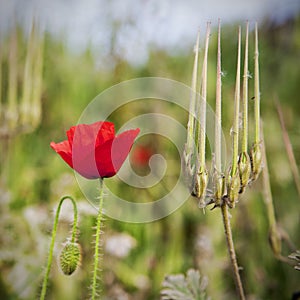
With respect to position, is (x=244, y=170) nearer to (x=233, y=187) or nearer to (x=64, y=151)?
(x=233, y=187)

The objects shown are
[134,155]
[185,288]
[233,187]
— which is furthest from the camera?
[134,155]

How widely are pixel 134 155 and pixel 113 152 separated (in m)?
0.74

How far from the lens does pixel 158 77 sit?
1441mm

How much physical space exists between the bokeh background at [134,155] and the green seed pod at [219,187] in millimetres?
377

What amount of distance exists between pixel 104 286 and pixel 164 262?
0.47 feet

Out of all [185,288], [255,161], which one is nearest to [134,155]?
[185,288]

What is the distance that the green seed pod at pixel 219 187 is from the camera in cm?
56

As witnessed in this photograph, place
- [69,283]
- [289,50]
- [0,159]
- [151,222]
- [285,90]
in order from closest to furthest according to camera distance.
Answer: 1. [69,283]
2. [151,222]
3. [0,159]
4. [285,90]
5. [289,50]

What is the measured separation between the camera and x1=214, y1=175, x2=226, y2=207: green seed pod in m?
0.56

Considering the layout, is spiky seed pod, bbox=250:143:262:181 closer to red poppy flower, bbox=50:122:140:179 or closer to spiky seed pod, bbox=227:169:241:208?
spiky seed pod, bbox=227:169:241:208

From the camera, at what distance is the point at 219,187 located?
1.83 feet

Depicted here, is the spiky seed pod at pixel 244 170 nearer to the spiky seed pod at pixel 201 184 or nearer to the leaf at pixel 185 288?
the spiky seed pod at pixel 201 184

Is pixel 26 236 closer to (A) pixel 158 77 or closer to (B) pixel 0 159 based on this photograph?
(B) pixel 0 159

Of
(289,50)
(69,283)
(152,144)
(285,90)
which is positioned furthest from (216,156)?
(289,50)
